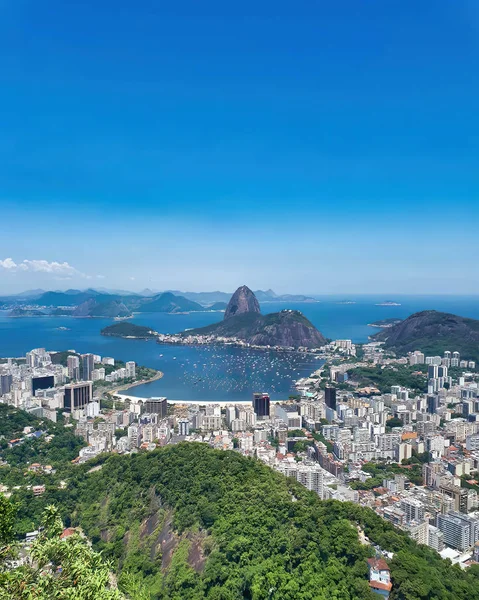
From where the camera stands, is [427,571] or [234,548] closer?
[427,571]

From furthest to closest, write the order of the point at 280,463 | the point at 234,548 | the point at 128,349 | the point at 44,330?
the point at 44,330 → the point at 128,349 → the point at 280,463 → the point at 234,548

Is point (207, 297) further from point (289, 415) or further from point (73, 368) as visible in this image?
point (289, 415)

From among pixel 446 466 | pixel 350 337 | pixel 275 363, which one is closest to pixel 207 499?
pixel 446 466

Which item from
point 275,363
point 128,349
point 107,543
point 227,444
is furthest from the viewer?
point 128,349

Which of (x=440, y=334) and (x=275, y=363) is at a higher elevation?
(x=440, y=334)

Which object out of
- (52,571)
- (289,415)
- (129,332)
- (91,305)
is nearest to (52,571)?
(52,571)

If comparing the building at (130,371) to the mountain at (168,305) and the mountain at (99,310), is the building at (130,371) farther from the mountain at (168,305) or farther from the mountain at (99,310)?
the mountain at (168,305)

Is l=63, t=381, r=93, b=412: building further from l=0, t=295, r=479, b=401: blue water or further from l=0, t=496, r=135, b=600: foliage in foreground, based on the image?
l=0, t=496, r=135, b=600: foliage in foreground

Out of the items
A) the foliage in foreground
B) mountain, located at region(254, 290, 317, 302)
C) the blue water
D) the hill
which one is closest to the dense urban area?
the blue water

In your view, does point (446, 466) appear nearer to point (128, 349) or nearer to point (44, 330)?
point (128, 349)
